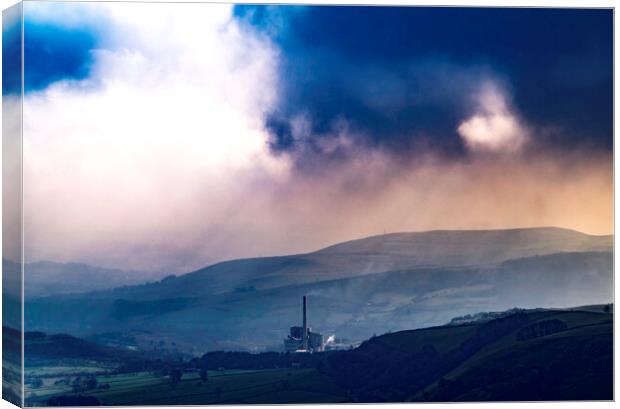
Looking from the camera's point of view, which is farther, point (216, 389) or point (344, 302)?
point (344, 302)

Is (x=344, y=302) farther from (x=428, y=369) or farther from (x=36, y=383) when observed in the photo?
(x=36, y=383)

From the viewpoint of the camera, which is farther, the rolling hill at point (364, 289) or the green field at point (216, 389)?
the rolling hill at point (364, 289)

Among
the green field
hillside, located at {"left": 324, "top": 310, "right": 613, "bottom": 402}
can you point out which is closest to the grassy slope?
hillside, located at {"left": 324, "top": 310, "right": 613, "bottom": 402}

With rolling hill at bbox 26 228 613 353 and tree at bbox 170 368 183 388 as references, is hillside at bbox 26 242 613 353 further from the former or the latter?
tree at bbox 170 368 183 388

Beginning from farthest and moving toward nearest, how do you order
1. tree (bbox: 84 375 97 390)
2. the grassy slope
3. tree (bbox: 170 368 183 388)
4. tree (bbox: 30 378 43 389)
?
1. the grassy slope
2. tree (bbox: 170 368 183 388)
3. tree (bbox: 84 375 97 390)
4. tree (bbox: 30 378 43 389)

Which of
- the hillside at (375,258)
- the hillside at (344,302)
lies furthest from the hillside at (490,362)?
the hillside at (375,258)

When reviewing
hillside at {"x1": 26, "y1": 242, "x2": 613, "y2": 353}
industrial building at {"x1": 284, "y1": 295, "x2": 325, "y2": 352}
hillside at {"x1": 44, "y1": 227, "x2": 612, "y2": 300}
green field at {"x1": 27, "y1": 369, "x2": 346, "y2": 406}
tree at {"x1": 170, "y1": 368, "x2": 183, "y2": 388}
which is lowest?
green field at {"x1": 27, "y1": 369, "x2": 346, "y2": 406}

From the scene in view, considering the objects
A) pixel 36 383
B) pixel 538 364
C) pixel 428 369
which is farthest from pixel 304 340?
pixel 36 383

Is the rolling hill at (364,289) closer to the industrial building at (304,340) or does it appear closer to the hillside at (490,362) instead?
the industrial building at (304,340)

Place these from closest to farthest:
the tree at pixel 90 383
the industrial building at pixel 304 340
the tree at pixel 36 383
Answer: the tree at pixel 36 383, the tree at pixel 90 383, the industrial building at pixel 304 340
